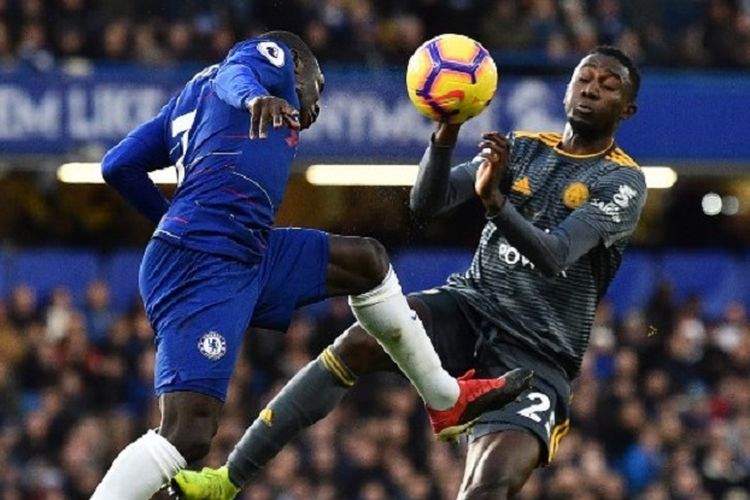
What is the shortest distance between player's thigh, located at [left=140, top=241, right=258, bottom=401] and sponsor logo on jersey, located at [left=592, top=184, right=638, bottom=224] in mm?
1735

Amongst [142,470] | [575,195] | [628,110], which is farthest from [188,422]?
[628,110]

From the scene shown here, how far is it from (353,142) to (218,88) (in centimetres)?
1206

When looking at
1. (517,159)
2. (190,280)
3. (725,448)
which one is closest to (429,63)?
(517,159)

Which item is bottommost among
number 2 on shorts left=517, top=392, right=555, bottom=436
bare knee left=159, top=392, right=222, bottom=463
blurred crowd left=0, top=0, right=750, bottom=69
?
blurred crowd left=0, top=0, right=750, bottom=69

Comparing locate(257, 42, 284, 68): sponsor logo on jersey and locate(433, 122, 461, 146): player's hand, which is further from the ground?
locate(257, 42, 284, 68): sponsor logo on jersey

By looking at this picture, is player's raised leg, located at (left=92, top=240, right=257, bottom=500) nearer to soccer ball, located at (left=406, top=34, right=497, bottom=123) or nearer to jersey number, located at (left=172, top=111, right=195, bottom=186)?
jersey number, located at (left=172, top=111, right=195, bottom=186)

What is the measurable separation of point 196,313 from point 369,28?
1257cm

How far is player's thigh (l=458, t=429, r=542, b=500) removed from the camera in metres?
8.53

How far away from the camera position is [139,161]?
27.7ft

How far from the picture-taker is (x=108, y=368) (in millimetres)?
17797

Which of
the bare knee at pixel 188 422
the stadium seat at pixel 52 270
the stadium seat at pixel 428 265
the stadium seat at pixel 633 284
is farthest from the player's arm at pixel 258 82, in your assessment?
the stadium seat at pixel 633 284

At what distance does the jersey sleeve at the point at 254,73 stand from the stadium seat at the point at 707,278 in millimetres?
12696

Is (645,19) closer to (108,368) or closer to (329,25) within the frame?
(329,25)

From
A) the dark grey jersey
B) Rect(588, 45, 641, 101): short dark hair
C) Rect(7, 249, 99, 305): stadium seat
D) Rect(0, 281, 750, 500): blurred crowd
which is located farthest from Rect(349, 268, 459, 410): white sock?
Rect(7, 249, 99, 305): stadium seat
